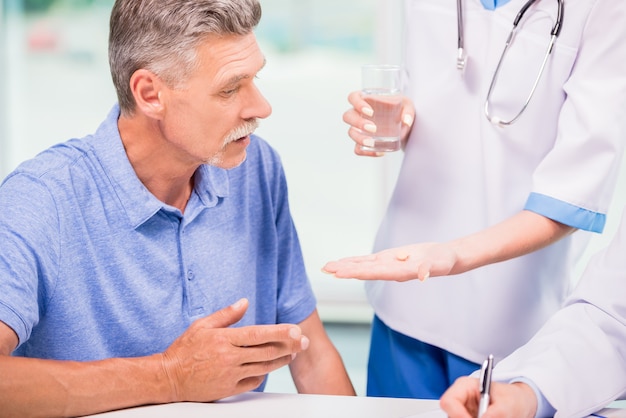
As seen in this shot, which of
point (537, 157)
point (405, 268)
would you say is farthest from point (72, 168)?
point (537, 157)

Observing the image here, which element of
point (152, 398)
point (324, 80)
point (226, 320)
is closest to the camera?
point (152, 398)

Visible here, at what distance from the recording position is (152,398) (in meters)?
1.43

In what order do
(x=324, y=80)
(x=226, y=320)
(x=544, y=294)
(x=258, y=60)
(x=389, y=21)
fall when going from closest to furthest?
1. (x=226, y=320)
2. (x=258, y=60)
3. (x=544, y=294)
4. (x=389, y=21)
5. (x=324, y=80)

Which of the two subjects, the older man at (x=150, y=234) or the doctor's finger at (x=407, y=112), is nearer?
the older man at (x=150, y=234)

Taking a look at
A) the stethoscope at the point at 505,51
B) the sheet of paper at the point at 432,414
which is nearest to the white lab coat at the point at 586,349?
the sheet of paper at the point at 432,414

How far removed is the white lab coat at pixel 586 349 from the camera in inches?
51.7

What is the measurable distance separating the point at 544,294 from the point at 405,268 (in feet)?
Result: 1.39

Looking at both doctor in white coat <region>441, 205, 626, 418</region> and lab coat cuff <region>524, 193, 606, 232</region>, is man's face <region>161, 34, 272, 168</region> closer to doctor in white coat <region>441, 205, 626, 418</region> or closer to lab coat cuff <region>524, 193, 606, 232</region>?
lab coat cuff <region>524, 193, 606, 232</region>

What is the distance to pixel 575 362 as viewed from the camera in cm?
134

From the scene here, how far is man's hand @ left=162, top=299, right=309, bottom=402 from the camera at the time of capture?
145 cm

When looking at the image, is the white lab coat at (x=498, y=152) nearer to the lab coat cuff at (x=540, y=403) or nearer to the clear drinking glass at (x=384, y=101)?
the clear drinking glass at (x=384, y=101)

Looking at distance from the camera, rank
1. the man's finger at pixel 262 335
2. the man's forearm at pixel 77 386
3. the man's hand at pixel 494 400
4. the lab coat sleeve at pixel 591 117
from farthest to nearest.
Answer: the lab coat sleeve at pixel 591 117 < the man's finger at pixel 262 335 < the man's forearm at pixel 77 386 < the man's hand at pixel 494 400

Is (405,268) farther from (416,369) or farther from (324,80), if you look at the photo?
(324,80)

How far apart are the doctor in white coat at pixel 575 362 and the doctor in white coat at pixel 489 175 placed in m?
0.20
